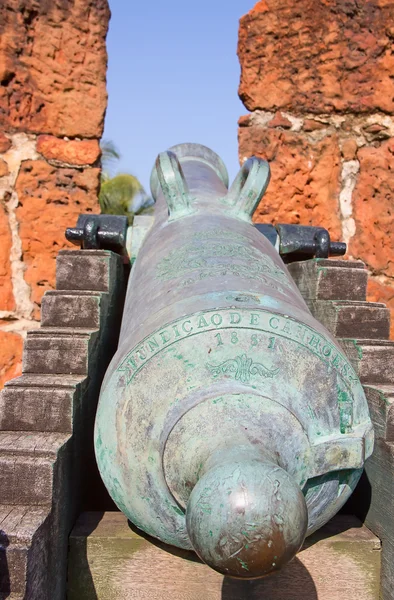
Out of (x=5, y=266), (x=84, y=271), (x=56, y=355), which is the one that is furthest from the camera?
(x=5, y=266)

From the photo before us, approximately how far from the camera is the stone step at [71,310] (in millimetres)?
2301

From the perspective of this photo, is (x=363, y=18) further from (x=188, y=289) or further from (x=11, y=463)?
(x=11, y=463)

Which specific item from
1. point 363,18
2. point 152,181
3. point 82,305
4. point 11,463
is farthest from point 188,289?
point 363,18

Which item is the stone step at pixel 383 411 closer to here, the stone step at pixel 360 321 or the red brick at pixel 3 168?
the stone step at pixel 360 321

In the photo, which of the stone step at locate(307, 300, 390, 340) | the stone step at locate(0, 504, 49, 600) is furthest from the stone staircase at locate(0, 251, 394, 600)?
the stone step at locate(307, 300, 390, 340)

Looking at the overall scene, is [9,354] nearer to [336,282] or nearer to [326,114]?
[336,282]

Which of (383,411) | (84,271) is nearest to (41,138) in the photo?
(84,271)

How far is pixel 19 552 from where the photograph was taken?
1.50m

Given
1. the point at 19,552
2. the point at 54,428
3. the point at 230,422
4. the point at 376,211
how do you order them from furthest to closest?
the point at 376,211, the point at 54,428, the point at 19,552, the point at 230,422

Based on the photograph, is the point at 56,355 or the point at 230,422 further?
the point at 56,355

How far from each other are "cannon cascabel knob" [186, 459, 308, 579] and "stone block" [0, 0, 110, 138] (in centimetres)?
273

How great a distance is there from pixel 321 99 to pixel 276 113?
9.7 inches

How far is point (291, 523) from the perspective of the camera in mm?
1136

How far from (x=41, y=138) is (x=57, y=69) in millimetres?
365
